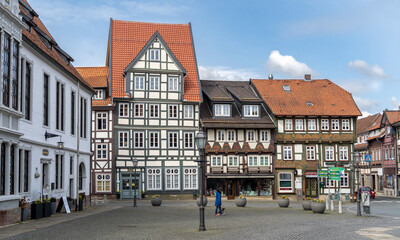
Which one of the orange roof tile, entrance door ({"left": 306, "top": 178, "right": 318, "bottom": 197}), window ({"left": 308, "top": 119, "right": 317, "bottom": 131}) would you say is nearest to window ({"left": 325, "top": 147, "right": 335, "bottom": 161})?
window ({"left": 308, "top": 119, "right": 317, "bottom": 131})

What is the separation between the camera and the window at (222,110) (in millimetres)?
54625

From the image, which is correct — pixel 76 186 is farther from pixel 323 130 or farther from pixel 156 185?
pixel 323 130

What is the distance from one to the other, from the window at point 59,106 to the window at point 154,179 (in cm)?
2045

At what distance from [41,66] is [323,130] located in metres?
35.3

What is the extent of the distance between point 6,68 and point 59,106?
31.7ft

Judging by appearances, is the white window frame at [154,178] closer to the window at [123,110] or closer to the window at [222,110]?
the window at [123,110]

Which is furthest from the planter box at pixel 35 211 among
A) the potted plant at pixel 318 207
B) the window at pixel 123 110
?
the window at pixel 123 110

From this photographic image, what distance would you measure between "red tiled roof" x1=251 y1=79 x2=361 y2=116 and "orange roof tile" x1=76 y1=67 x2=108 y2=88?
54.4ft

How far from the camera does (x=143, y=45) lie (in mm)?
55969

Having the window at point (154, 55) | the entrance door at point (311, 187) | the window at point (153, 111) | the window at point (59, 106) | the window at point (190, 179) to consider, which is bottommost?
the entrance door at point (311, 187)

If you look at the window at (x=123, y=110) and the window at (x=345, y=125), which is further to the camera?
the window at (x=345, y=125)

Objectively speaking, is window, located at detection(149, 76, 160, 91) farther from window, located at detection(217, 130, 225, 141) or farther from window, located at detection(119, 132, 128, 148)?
window, located at detection(217, 130, 225, 141)

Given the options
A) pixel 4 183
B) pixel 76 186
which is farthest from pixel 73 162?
pixel 4 183

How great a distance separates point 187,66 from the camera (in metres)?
56.0
